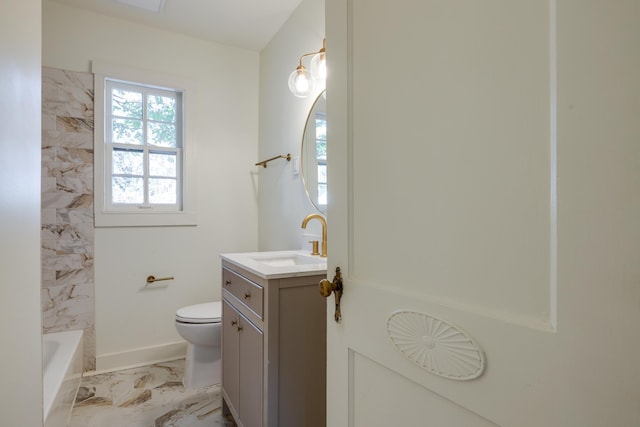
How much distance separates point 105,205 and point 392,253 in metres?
2.36

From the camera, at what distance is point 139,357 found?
7.86 ft

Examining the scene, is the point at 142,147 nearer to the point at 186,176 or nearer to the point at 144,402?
the point at 186,176

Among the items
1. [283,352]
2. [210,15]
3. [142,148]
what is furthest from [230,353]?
[210,15]

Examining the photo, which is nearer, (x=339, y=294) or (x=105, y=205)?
(x=339, y=294)

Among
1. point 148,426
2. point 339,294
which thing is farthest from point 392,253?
point 148,426

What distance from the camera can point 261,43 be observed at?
8.75ft

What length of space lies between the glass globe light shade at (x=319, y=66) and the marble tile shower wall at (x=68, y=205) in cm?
159

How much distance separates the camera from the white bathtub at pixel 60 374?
53.4 inches

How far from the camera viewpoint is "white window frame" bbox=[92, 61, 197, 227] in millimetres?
2275

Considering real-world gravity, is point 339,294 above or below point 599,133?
below

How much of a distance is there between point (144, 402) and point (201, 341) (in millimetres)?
452

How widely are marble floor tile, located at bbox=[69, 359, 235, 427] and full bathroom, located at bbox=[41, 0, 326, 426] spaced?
0.58 ft

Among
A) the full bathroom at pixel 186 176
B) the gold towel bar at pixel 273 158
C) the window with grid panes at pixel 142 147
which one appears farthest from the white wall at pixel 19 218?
the window with grid panes at pixel 142 147

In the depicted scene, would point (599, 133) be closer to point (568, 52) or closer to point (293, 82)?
point (568, 52)
